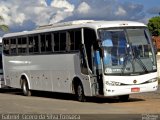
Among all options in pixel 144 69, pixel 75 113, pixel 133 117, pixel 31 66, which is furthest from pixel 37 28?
pixel 133 117

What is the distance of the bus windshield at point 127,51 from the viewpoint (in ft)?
67.7

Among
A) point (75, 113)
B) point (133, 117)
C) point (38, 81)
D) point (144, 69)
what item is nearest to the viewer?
point (133, 117)

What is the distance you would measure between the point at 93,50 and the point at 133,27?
2.00 meters

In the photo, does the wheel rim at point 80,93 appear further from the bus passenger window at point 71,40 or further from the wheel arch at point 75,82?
the bus passenger window at point 71,40

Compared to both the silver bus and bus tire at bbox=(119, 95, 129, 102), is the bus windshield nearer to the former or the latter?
the silver bus

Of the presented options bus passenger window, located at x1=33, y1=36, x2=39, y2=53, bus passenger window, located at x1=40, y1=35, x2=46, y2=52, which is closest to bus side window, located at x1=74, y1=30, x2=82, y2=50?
bus passenger window, located at x1=40, y1=35, x2=46, y2=52

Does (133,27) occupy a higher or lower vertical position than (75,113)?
higher

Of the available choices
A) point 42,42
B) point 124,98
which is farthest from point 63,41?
point 124,98

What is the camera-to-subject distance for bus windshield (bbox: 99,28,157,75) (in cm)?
2062

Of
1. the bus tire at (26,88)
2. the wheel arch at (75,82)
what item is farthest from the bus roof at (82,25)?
the bus tire at (26,88)

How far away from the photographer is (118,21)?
22.0m

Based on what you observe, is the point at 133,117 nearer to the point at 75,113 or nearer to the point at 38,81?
the point at 75,113

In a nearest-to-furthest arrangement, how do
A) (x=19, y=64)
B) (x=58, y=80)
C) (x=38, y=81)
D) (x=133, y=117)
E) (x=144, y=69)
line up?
(x=133, y=117), (x=144, y=69), (x=58, y=80), (x=38, y=81), (x=19, y=64)

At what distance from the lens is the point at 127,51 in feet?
68.7
